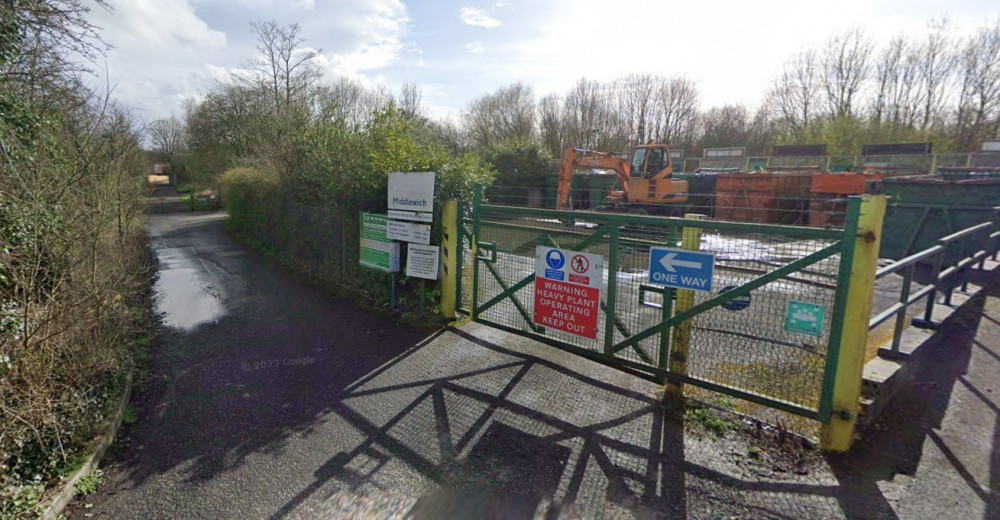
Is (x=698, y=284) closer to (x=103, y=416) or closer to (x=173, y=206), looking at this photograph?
(x=103, y=416)

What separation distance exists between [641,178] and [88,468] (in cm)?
1773

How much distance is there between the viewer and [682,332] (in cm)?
415

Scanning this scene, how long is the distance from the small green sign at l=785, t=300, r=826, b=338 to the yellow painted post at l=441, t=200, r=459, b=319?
3.94m

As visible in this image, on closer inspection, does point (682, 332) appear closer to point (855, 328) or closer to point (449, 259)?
point (855, 328)

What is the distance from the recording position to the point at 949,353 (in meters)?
5.14

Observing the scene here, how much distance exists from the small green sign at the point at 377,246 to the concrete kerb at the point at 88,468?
350 centimetres

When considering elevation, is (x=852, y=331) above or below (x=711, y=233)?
below

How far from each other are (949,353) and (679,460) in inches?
155

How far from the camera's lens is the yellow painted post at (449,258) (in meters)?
6.27

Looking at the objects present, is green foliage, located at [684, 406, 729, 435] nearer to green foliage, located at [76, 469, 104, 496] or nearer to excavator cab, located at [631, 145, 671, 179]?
green foliage, located at [76, 469, 104, 496]

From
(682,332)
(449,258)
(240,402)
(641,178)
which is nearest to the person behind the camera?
(682,332)

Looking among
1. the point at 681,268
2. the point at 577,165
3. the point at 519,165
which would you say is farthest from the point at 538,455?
the point at 519,165

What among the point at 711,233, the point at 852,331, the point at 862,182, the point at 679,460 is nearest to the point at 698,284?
the point at 711,233

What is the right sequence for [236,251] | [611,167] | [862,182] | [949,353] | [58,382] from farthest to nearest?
[611,167] → [862,182] → [236,251] → [949,353] → [58,382]
